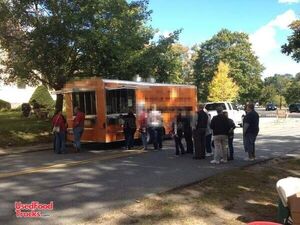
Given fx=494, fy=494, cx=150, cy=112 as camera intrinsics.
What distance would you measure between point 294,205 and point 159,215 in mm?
2885

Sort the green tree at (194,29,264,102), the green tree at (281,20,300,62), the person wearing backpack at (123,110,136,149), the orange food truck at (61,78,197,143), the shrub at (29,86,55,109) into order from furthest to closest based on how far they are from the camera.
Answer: the green tree at (194,29,264,102) < the shrub at (29,86,55,109) < the orange food truck at (61,78,197,143) < the person wearing backpack at (123,110,136,149) < the green tree at (281,20,300,62)

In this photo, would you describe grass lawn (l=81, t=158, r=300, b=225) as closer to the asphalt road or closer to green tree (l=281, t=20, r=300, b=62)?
the asphalt road

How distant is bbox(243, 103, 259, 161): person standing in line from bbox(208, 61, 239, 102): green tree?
5722cm

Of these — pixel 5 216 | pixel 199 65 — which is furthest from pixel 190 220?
pixel 199 65

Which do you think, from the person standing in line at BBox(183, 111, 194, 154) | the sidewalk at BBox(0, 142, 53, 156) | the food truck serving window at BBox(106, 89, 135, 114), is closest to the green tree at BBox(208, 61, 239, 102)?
the food truck serving window at BBox(106, 89, 135, 114)

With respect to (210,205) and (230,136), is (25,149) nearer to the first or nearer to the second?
(230,136)

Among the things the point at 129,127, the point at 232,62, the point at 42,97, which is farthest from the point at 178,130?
the point at 232,62

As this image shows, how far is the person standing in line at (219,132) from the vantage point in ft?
50.5

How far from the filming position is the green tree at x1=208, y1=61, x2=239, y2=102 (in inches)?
2889

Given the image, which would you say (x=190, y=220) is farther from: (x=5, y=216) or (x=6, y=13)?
(x=6, y=13)

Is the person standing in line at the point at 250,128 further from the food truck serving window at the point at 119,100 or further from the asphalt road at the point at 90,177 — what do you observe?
the food truck serving window at the point at 119,100

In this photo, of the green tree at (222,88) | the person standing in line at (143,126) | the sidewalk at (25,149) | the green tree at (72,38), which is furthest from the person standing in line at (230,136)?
the green tree at (222,88)

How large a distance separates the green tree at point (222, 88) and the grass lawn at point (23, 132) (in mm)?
47991

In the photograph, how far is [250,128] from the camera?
1620 centimetres
